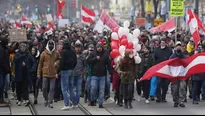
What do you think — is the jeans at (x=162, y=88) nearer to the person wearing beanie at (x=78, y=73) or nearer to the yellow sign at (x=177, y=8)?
the person wearing beanie at (x=78, y=73)

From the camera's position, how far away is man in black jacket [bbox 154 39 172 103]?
66.6 ft

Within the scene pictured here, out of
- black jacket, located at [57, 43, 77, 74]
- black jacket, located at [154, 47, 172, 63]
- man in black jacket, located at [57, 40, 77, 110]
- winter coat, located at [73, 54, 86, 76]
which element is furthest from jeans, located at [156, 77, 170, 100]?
black jacket, located at [57, 43, 77, 74]

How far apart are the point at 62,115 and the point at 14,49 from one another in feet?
14.8

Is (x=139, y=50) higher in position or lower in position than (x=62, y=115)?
higher

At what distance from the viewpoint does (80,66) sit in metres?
19.0

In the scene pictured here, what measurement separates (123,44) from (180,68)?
1.67 m

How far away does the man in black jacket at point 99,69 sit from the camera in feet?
61.1

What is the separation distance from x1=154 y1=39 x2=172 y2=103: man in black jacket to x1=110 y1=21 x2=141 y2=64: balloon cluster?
59.2 inches

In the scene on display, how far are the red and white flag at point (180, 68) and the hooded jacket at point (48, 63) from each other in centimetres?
235

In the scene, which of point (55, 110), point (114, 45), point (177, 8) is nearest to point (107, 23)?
point (177, 8)

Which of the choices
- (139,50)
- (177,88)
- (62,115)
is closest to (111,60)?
(139,50)

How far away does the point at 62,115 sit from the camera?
16.8m

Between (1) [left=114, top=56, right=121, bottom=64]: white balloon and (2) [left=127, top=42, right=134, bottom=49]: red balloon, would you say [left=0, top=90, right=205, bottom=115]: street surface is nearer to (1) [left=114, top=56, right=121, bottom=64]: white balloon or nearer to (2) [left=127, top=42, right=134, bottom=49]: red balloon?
(1) [left=114, top=56, right=121, bottom=64]: white balloon

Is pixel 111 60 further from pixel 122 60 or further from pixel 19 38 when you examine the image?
pixel 19 38
